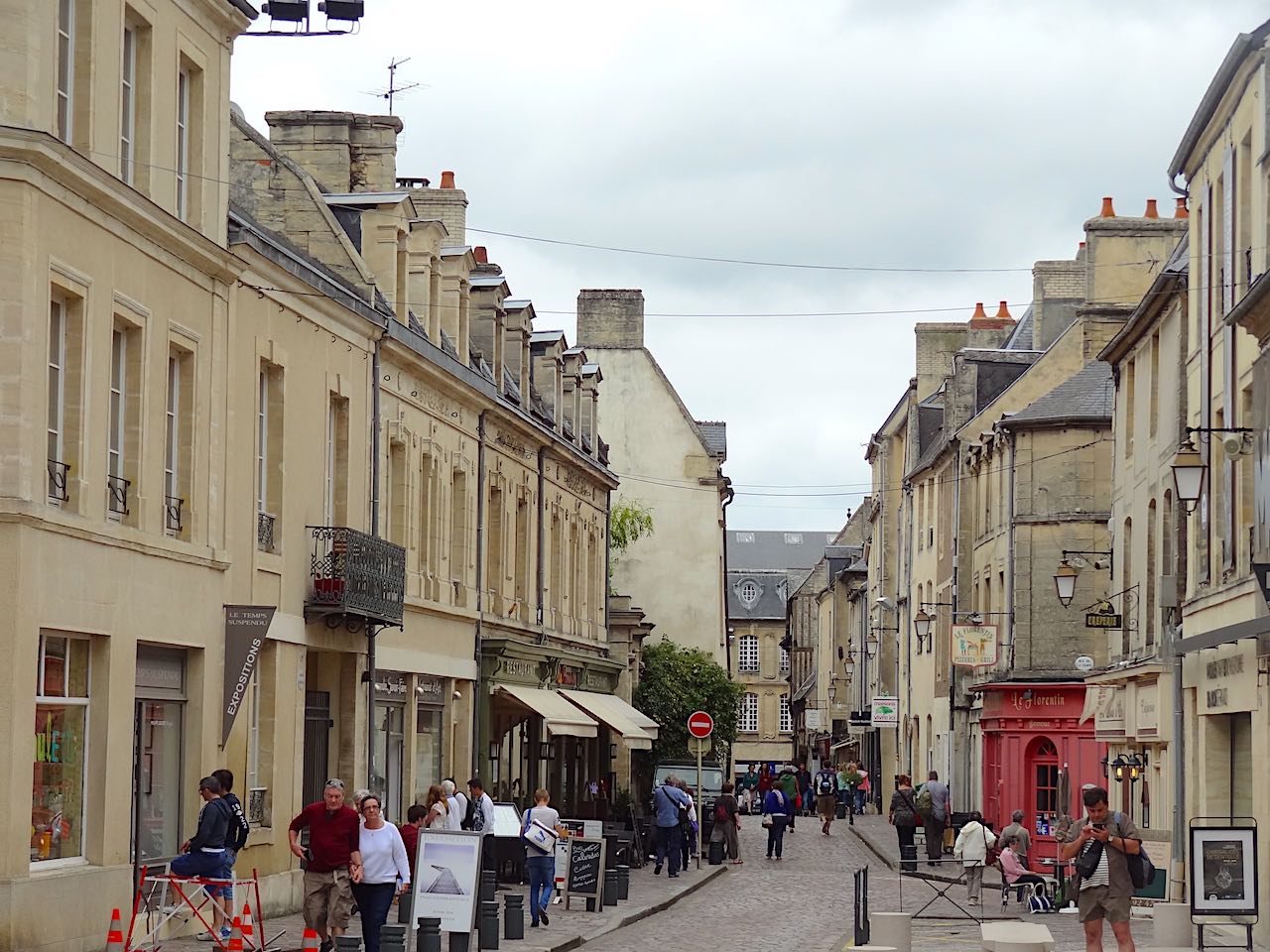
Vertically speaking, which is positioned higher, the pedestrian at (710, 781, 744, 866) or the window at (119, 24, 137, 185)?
the window at (119, 24, 137, 185)

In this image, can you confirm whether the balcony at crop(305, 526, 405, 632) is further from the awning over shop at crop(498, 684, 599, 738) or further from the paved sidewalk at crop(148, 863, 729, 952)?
the awning over shop at crop(498, 684, 599, 738)

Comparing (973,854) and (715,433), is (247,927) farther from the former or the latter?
(715,433)

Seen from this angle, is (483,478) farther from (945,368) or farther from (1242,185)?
(945,368)

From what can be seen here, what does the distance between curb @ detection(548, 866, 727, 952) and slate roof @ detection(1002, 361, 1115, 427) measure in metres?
11.2

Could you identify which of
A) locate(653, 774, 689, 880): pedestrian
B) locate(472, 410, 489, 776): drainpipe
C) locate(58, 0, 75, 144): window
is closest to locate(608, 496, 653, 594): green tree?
locate(653, 774, 689, 880): pedestrian

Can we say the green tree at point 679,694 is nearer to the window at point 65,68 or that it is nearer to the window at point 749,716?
the window at point 65,68

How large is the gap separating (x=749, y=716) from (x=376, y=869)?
308ft

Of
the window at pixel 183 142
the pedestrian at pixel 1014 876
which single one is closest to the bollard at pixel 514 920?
the window at pixel 183 142

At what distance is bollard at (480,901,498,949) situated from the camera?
18734 mm

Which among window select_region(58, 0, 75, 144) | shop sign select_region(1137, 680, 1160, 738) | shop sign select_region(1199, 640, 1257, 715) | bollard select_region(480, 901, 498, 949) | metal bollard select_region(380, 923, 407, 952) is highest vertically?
window select_region(58, 0, 75, 144)

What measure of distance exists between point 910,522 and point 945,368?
17.5 feet

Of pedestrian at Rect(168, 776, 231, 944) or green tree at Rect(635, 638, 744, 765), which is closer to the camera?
pedestrian at Rect(168, 776, 231, 944)

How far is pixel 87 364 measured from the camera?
17.8 m

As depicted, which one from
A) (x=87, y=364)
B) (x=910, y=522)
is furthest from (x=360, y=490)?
(x=910, y=522)
